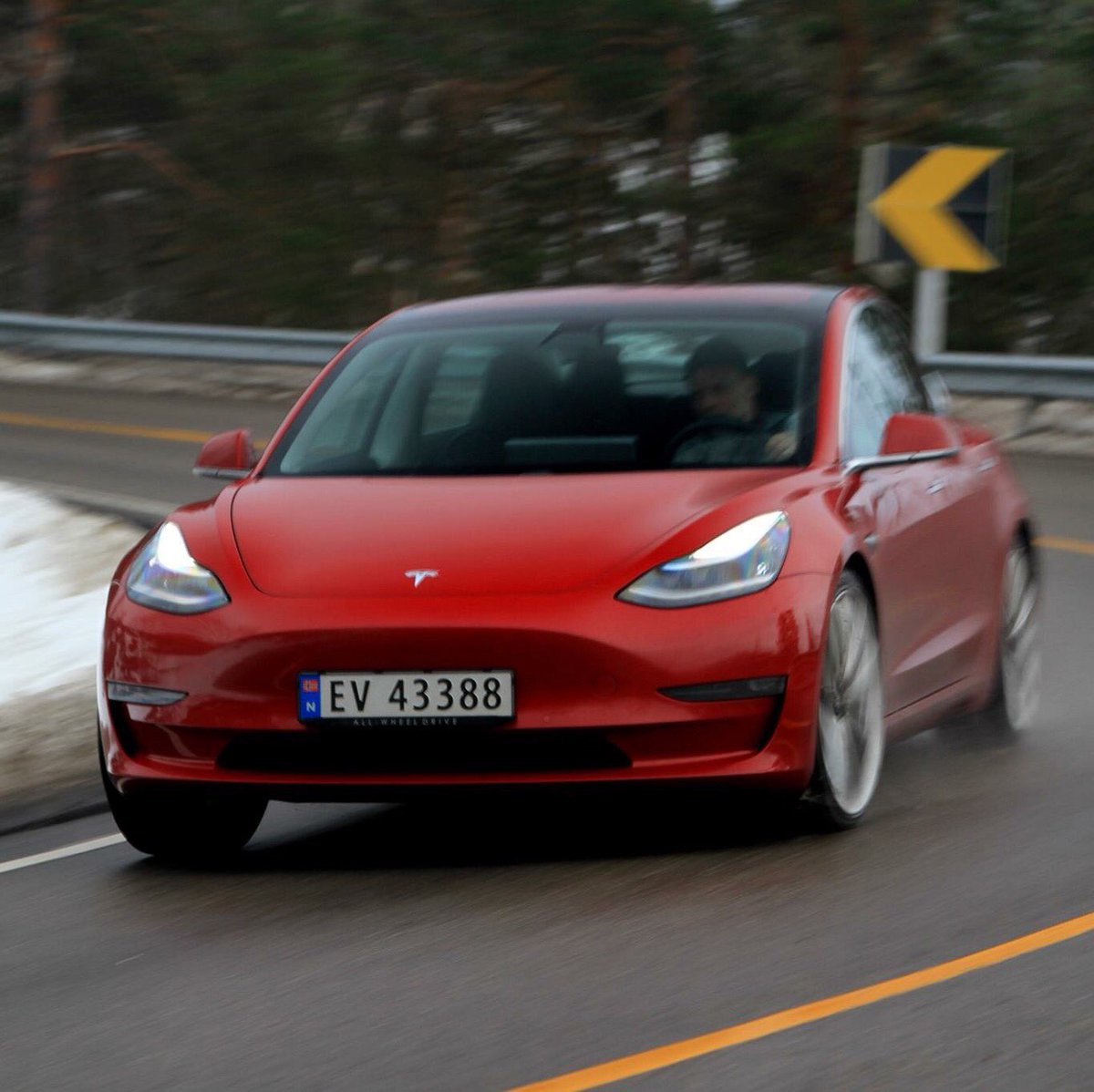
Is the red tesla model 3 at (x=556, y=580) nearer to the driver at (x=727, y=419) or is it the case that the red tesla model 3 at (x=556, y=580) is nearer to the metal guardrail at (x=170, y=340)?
the driver at (x=727, y=419)

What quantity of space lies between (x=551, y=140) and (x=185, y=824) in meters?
27.0

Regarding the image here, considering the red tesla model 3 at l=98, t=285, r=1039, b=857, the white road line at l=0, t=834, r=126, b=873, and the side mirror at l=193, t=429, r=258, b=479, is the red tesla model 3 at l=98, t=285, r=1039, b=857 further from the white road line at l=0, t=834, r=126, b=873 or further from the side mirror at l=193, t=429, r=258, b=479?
the white road line at l=0, t=834, r=126, b=873

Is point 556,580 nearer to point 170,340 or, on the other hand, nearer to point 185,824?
point 185,824

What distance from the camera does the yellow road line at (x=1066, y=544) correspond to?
13.2 meters

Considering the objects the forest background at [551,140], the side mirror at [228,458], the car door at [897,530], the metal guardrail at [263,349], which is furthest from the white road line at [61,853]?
the forest background at [551,140]

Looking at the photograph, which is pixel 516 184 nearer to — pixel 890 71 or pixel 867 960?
pixel 890 71

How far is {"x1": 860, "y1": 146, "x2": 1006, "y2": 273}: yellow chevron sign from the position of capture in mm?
18172

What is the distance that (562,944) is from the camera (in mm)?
5574

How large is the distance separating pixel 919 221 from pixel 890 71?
13.0 meters

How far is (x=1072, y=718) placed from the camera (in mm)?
8844

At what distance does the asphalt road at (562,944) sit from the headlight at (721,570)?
51 centimetres

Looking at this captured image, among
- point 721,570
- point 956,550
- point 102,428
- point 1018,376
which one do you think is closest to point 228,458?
point 721,570

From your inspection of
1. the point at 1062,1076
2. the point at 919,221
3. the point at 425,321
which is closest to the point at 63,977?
the point at 1062,1076

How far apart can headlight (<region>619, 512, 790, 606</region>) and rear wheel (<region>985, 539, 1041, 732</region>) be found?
7.04ft
